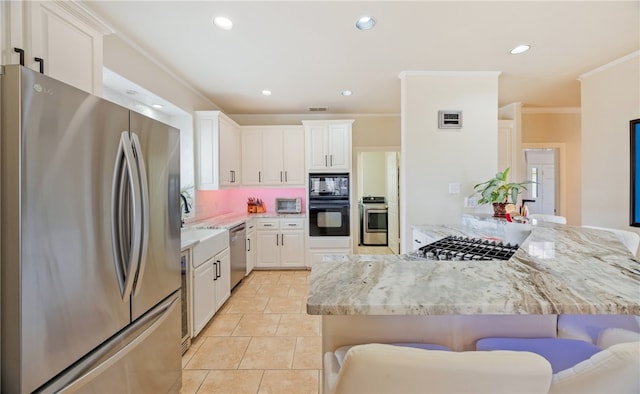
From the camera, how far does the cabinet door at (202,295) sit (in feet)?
7.95

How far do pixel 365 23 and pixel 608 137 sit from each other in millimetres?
3047

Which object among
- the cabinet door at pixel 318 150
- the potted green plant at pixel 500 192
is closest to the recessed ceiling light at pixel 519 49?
the potted green plant at pixel 500 192

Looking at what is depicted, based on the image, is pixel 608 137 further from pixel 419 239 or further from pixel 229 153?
pixel 229 153

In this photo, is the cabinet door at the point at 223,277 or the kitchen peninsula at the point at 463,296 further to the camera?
the cabinet door at the point at 223,277

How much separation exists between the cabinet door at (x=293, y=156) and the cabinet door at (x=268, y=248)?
2.96 ft

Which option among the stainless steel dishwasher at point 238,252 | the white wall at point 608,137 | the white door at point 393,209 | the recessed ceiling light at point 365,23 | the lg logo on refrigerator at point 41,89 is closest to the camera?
the lg logo on refrigerator at point 41,89

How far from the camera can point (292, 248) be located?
175 inches

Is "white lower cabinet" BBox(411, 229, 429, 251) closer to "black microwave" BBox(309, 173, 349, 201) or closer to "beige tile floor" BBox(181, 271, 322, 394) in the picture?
"beige tile floor" BBox(181, 271, 322, 394)

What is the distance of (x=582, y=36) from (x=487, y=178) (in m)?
1.46

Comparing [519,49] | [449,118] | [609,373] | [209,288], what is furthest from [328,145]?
[609,373]

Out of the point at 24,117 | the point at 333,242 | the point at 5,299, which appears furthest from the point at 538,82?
the point at 5,299

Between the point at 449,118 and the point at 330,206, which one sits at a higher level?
the point at 449,118

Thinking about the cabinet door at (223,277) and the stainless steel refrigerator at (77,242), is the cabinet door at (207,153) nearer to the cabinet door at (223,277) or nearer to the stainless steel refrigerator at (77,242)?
the cabinet door at (223,277)

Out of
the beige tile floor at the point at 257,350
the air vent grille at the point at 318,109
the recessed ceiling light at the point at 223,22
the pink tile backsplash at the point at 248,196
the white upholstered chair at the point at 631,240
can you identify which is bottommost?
the beige tile floor at the point at 257,350
